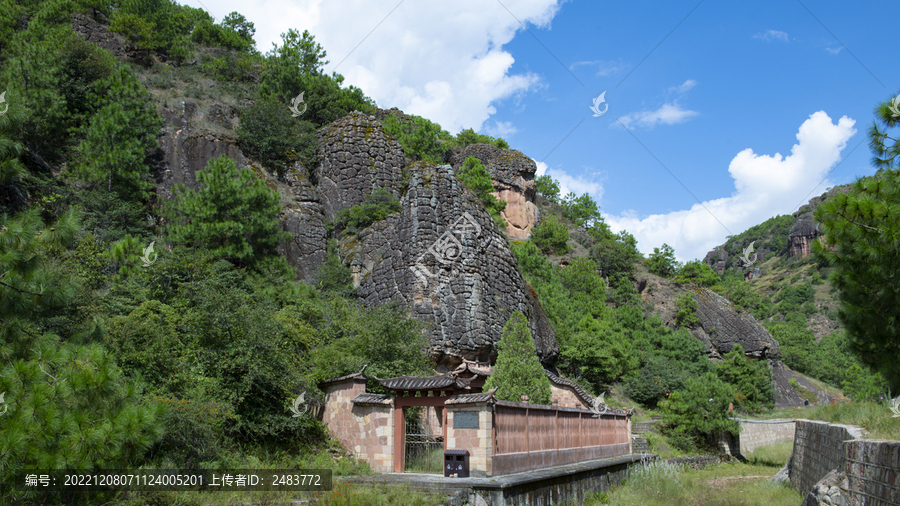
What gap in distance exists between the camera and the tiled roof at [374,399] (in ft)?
44.1

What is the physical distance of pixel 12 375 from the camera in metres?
6.75

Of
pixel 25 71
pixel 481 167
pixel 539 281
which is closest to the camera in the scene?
pixel 25 71

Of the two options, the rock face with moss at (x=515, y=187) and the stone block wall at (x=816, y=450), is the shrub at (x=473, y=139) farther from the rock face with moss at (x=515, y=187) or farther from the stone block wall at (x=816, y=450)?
the stone block wall at (x=816, y=450)

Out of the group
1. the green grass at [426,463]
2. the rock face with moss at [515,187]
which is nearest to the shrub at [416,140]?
the rock face with moss at [515,187]

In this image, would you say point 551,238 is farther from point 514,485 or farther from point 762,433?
point 514,485

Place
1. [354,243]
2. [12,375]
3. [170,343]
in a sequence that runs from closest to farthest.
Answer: [12,375]
[170,343]
[354,243]

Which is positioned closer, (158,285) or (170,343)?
(170,343)

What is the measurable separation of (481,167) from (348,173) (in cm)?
1944

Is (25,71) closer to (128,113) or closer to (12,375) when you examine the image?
(128,113)

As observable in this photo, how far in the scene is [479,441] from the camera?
11391 mm

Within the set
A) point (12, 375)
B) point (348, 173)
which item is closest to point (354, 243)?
point (348, 173)

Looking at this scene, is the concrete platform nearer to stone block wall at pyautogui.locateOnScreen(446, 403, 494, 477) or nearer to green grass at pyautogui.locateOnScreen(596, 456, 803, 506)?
stone block wall at pyautogui.locateOnScreen(446, 403, 494, 477)

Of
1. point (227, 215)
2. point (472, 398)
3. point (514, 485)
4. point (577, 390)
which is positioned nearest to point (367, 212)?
point (227, 215)

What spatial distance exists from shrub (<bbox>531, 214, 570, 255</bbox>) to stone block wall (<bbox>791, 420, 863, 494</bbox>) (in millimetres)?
28700
